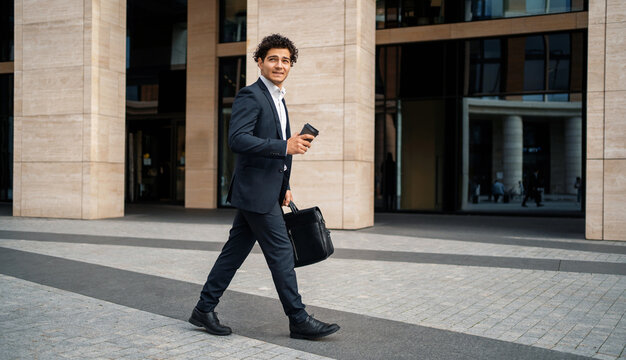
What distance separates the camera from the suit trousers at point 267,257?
13.1 feet

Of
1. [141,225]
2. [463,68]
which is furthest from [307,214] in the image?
[463,68]

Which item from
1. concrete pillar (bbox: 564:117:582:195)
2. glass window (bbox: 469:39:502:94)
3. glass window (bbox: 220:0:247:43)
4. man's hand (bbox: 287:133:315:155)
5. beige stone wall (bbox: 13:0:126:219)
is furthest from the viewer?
glass window (bbox: 220:0:247:43)

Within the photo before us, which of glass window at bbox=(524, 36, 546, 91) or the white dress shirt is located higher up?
glass window at bbox=(524, 36, 546, 91)

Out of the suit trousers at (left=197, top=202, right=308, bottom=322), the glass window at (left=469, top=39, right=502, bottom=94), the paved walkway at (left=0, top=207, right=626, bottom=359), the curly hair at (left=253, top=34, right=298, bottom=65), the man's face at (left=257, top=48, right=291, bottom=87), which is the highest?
the glass window at (left=469, top=39, right=502, bottom=94)

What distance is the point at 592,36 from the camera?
10.4 m

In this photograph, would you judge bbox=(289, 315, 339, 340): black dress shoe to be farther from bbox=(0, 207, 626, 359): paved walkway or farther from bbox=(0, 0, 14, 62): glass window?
bbox=(0, 0, 14, 62): glass window

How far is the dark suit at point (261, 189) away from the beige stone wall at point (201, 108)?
1528cm

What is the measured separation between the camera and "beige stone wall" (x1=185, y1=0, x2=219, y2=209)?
1930 cm

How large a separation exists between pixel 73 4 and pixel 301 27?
5648 mm

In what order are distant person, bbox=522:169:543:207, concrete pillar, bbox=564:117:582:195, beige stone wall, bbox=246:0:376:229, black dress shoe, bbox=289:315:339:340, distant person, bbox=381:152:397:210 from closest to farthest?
black dress shoe, bbox=289:315:339:340 → beige stone wall, bbox=246:0:376:229 → concrete pillar, bbox=564:117:582:195 → distant person, bbox=522:169:543:207 → distant person, bbox=381:152:397:210

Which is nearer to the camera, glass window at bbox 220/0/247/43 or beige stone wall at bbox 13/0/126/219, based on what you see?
beige stone wall at bbox 13/0/126/219

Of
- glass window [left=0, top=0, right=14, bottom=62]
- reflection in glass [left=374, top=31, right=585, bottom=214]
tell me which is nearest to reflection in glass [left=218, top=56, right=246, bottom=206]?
reflection in glass [left=374, top=31, right=585, bottom=214]

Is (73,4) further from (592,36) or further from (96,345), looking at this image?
(96,345)

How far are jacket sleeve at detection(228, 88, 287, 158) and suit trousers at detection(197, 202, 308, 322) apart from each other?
16.8 inches
